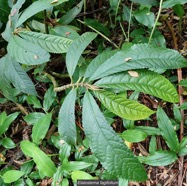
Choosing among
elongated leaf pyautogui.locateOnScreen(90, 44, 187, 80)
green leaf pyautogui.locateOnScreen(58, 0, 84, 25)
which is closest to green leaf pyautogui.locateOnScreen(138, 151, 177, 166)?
elongated leaf pyautogui.locateOnScreen(90, 44, 187, 80)

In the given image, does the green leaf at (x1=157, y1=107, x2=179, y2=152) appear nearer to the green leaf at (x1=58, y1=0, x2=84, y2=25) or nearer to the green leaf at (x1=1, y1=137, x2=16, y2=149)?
the green leaf at (x1=58, y1=0, x2=84, y2=25)

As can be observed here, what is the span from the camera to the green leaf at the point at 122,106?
105 cm

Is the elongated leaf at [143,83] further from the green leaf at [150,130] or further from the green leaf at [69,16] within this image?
the green leaf at [69,16]

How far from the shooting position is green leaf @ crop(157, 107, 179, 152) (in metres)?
1.47

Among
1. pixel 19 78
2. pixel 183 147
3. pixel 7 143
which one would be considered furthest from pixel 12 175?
pixel 183 147

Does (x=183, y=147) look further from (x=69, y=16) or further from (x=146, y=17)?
(x=69, y=16)

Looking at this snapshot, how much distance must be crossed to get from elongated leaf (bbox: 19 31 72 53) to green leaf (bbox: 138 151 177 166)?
2.16 feet

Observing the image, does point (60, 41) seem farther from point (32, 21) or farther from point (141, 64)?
point (32, 21)

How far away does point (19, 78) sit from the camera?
1.28 m

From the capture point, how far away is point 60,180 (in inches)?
58.8

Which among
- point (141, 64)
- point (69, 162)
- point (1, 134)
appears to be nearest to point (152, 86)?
point (141, 64)

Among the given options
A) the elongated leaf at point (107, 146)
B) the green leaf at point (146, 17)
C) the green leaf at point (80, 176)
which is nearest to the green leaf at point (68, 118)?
the elongated leaf at point (107, 146)

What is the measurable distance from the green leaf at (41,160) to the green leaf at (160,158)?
1.42 ft

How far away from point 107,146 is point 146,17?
79 centimetres
